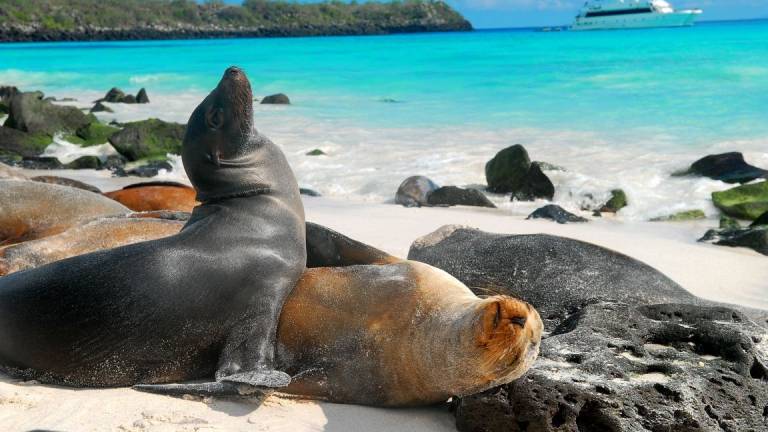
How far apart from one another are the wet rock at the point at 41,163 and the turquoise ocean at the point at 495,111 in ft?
10.5

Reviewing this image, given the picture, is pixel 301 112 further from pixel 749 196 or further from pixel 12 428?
pixel 12 428

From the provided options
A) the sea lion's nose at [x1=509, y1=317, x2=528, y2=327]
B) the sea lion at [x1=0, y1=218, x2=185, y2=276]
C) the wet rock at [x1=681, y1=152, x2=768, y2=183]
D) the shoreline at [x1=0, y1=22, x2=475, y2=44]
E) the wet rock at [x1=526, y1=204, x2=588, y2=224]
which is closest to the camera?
the sea lion's nose at [x1=509, y1=317, x2=528, y2=327]

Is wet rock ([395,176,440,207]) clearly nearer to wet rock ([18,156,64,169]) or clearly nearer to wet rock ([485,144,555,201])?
wet rock ([485,144,555,201])

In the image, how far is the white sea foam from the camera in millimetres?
10297

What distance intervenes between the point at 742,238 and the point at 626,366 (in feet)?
13.6

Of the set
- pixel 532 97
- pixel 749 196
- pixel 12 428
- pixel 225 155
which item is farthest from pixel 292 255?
pixel 532 97

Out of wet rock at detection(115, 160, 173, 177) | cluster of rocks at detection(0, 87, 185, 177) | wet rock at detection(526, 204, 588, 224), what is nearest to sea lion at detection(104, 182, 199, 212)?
wet rock at detection(526, 204, 588, 224)

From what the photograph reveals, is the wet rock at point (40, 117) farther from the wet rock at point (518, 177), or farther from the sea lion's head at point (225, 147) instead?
the sea lion's head at point (225, 147)

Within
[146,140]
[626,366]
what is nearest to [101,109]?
[146,140]

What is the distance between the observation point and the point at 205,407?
3.50m

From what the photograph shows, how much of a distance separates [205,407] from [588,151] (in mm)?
11927

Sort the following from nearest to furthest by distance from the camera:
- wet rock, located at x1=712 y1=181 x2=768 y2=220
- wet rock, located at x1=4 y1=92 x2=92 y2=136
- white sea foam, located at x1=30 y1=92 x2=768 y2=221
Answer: wet rock, located at x1=712 y1=181 x2=768 y2=220 → white sea foam, located at x1=30 y1=92 x2=768 y2=221 → wet rock, located at x1=4 y1=92 x2=92 y2=136

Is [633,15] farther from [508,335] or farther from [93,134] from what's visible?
[508,335]

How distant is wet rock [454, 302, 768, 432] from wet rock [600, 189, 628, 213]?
5.72 m
